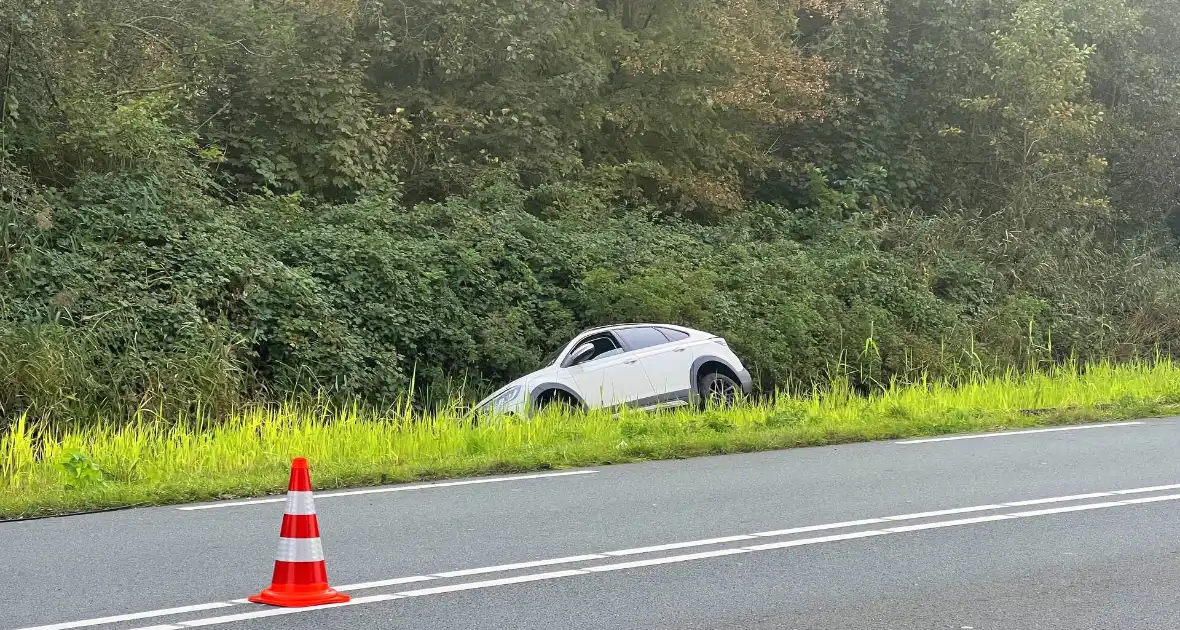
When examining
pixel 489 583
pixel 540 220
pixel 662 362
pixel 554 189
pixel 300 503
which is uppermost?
pixel 554 189

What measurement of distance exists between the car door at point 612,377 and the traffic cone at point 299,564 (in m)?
10.5

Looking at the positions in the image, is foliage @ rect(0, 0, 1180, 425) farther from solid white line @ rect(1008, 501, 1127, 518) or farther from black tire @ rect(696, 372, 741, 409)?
solid white line @ rect(1008, 501, 1127, 518)

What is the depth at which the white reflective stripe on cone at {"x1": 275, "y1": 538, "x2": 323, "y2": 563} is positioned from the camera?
22.1 ft

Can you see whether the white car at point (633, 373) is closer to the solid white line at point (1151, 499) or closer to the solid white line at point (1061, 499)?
the solid white line at point (1061, 499)

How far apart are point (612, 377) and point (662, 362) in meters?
0.82

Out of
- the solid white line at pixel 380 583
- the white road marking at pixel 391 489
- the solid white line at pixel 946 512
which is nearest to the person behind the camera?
the solid white line at pixel 380 583

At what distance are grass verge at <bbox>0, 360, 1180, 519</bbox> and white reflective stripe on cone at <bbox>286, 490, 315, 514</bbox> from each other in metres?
4.02

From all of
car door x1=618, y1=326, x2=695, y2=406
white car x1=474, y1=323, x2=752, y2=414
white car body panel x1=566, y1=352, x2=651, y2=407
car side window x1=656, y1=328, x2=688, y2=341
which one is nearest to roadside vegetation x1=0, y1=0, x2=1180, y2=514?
white car x1=474, y1=323, x2=752, y2=414

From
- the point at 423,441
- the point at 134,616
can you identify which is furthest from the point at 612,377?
the point at 134,616

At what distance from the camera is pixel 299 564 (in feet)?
22.1

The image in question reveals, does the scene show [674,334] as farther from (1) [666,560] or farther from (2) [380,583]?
(2) [380,583]

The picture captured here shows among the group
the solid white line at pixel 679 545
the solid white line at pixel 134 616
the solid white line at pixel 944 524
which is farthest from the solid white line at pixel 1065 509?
the solid white line at pixel 134 616

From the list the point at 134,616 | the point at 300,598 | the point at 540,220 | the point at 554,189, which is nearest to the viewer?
the point at 134,616

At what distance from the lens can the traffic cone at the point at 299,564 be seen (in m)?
6.73
